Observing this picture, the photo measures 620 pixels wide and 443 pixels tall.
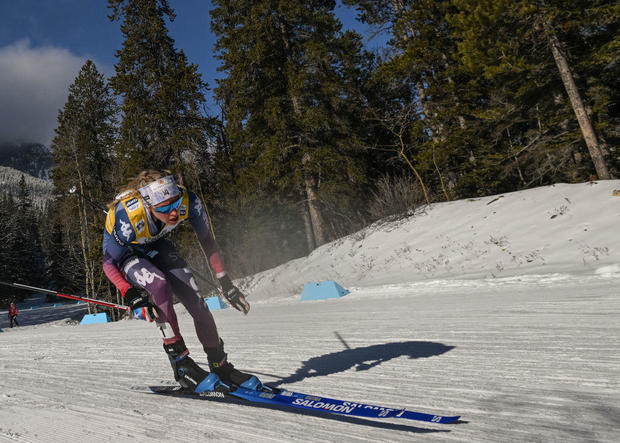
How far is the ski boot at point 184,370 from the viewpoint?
3.03 metres

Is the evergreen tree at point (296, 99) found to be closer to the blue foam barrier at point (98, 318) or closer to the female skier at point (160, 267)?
the blue foam barrier at point (98, 318)

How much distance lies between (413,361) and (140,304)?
2.23 meters

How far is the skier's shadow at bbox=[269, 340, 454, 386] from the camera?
11.1ft

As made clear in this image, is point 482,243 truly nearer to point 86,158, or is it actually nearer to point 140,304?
point 140,304

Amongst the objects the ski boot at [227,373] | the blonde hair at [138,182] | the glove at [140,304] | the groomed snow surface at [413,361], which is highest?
the blonde hair at [138,182]

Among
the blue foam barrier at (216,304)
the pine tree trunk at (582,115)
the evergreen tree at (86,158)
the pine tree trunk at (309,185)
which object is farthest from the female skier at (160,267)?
the evergreen tree at (86,158)

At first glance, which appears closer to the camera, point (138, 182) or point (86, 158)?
point (138, 182)

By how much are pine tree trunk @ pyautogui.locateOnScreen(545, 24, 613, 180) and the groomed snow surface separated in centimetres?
342

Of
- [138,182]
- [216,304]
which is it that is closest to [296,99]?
[216,304]

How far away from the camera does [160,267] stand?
126 inches

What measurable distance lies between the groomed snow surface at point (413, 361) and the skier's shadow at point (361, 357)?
0.02m

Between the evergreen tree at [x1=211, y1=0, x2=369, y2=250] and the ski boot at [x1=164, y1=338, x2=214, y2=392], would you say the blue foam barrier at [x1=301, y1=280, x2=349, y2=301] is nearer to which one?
the ski boot at [x1=164, y1=338, x2=214, y2=392]

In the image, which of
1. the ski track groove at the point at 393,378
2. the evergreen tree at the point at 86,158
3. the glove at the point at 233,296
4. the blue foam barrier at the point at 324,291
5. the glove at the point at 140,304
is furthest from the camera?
the evergreen tree at the point at 86,158

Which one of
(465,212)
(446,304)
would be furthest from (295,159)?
(446,304)
